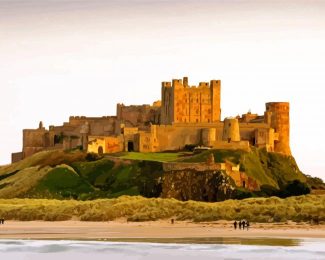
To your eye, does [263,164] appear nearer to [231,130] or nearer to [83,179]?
[231,130]

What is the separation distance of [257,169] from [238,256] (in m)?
63.7

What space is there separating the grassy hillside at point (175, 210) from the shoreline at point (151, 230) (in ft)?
5.72

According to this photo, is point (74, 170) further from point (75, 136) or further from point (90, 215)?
point (90, 215)

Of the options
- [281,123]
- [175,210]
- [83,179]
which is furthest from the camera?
[281,123]

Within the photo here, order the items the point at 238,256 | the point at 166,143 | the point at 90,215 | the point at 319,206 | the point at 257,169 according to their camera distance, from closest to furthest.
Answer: the point at 238,256, the point at 319,206, the point at 90,215, the point at 257,169, the point at 166,143

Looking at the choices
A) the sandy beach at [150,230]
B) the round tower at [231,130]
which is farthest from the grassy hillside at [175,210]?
the round tower at [231,130]

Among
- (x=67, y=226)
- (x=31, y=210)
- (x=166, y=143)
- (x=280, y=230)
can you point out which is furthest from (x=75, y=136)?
(x=280, y=230)

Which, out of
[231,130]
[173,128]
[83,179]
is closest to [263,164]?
[231,130]

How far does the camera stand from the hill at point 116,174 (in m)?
100

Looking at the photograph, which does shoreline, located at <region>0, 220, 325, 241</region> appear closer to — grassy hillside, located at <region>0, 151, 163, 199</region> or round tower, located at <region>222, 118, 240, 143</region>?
grassy hillside, located at <region>0, 151, 163, 199</region>

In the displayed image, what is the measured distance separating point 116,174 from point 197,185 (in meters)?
12.2

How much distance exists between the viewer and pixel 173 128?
12106 cm

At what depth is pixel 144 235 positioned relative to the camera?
5847 centimetres

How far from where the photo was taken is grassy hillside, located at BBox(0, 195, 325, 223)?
67.9 m
